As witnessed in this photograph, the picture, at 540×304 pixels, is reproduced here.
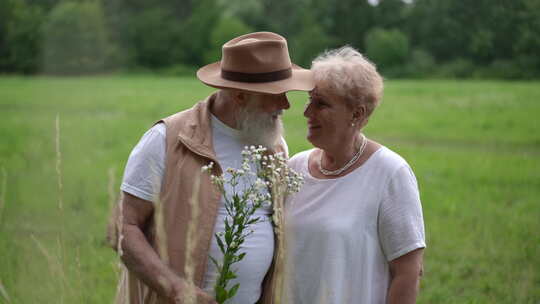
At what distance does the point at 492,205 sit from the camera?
8.52 m

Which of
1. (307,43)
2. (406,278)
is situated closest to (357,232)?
(406,278)

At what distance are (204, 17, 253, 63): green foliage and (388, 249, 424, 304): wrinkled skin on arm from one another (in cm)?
5809

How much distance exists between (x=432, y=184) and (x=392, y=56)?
35.5 metres

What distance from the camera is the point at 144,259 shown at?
2.60 metres

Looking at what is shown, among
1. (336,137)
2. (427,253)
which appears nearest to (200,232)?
(336,137)

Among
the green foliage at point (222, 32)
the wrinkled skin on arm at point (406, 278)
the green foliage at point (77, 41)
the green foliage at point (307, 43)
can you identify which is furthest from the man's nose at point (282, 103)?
the green foliage at point (222, 32)

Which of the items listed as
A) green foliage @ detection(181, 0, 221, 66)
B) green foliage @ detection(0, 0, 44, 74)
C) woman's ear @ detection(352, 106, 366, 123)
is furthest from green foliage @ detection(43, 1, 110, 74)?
woman's ear @ detection(352, 106, 366, 123)

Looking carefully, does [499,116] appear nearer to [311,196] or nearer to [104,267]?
[104,267]

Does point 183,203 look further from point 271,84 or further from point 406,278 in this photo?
point 406,278

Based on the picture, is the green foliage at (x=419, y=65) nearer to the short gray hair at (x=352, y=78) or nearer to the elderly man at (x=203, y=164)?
the short gray hair at (x=352, y=78)

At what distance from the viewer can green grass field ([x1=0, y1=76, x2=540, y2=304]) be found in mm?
4027

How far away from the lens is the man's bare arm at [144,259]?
2539 mm

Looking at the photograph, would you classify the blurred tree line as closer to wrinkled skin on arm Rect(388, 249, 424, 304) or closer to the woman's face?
the woman's face

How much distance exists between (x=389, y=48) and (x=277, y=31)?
18.6 metres
